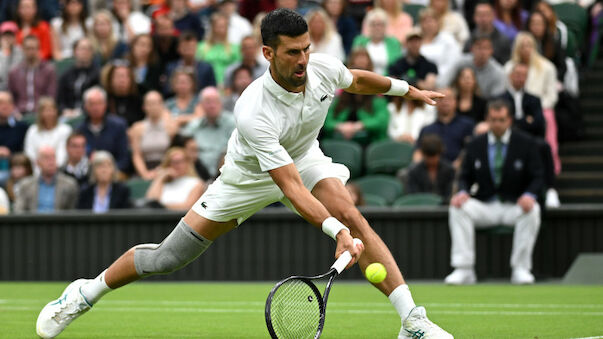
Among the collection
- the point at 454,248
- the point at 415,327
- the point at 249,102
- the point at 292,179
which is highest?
the point at 249,102

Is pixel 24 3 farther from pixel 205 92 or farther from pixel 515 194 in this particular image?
pixel 515 194

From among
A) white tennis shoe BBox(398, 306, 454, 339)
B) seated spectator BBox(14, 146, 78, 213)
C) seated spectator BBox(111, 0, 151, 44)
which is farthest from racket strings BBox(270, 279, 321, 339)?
seated spectator BBox(111, 0, 151, 44)

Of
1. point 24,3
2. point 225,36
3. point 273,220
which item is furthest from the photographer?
point 24,3

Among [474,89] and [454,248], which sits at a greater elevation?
[474,89]

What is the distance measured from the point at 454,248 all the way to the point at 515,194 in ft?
2.95

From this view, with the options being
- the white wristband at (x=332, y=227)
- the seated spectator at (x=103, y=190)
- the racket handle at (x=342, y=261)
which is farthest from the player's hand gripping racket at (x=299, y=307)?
the seated spectator at (x=103, y=190)

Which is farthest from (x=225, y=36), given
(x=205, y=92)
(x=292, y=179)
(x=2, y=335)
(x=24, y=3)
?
(x=292, y=179)

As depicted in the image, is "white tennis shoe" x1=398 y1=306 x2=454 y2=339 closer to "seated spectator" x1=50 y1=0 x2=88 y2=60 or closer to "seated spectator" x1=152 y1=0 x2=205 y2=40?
"seated spectator" x1=152 y1=0 x2=205 y2=40

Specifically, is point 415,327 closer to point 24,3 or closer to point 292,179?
point 292,179

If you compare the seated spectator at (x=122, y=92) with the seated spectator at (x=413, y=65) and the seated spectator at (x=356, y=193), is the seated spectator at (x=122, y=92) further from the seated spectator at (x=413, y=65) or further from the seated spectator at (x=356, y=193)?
the seated spectator at (x=356, y=193)

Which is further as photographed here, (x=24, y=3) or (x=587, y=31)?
(x=24, y=3)

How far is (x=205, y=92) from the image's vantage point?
509 inches

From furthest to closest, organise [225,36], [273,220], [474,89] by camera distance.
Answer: [225,36], [474,89], [273,220]

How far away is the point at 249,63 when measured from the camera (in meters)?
14.0
